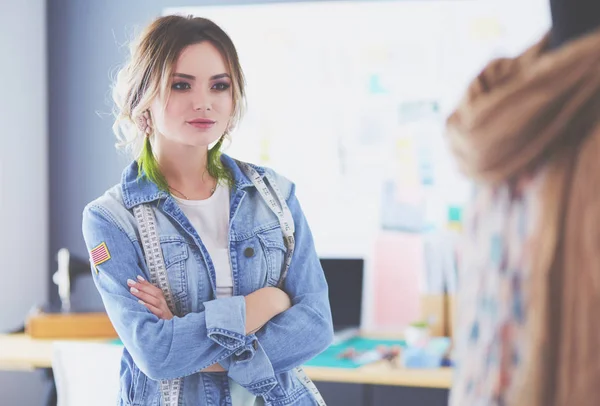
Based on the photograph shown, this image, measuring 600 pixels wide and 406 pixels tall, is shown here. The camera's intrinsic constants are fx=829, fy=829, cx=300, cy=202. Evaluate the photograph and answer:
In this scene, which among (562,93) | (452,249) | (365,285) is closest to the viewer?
(562,93)

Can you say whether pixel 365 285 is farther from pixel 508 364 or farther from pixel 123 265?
pixel 508 364

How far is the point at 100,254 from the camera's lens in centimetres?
154

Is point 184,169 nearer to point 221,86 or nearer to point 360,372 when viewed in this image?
point 221,86

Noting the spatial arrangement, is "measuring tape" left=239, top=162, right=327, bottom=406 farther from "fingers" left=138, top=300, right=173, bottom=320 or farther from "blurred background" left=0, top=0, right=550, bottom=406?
"blurred background" left=0, top=0, right=550, bottom=406

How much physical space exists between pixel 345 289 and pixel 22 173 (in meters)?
1.61

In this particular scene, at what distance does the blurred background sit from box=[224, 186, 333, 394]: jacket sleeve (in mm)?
1725

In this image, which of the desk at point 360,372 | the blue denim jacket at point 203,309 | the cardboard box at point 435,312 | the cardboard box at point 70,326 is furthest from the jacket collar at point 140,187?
the cardboard box at point 70,326

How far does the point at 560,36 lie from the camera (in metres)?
0.82

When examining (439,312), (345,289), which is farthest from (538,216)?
(345,289)

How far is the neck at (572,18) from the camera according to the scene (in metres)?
0.80

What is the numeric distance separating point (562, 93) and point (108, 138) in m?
3.40

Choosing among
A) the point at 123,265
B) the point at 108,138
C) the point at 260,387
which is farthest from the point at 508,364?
the point at 108,138

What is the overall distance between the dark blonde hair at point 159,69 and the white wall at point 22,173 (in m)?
2.32

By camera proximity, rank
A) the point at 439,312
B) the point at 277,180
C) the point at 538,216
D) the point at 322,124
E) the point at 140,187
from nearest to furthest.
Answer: the point at 538,216 → the point at 140,187 → the point at 277,180 → the point at 439,312 → the point at 322,124
